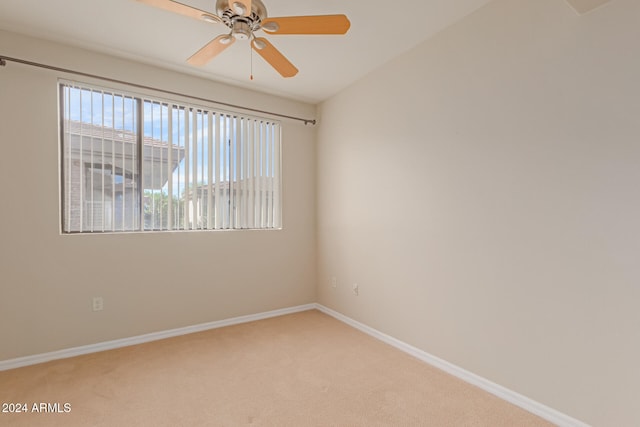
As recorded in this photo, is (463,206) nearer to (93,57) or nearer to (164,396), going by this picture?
(164,396)

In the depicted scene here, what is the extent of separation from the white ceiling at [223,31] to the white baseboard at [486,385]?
8.47ft

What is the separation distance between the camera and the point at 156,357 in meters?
2.57

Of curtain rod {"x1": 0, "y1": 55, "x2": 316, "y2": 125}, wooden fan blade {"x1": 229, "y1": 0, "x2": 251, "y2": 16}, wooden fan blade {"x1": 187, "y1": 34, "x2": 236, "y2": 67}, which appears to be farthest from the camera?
curtain rod {"x1": 0, "y1": 55, "x2": 316, "y2": 125}

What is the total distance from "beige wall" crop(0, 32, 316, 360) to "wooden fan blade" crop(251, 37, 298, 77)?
1518 millimetres

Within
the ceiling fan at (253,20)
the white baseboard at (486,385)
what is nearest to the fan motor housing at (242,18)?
the ceiling fan at (253,20)

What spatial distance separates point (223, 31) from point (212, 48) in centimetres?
70

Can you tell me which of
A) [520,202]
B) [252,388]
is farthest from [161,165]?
[520,202]

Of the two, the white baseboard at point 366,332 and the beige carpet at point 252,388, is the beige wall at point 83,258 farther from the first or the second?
the beige carpet at point 252,388

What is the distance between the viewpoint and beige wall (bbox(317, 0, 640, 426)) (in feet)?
5.15

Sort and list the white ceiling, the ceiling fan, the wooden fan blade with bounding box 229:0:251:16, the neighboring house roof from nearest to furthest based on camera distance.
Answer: the wooden fan blade with bounding box 229:0:251:16 < the ceiling fan < the white ceiling < the neighboring house roof

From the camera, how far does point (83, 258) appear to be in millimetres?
2641

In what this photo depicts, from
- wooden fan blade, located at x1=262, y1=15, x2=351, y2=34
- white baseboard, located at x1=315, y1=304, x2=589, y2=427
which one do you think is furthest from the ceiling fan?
white baseboard, located at x1=315, y1=304, x2=589, y2=427

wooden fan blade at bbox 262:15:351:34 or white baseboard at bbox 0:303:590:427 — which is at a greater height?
wooden fan blade at bbox 262:15:351:34

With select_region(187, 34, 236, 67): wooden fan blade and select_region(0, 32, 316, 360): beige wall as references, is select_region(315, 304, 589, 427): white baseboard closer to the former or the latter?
select_region(0, 32, 316, 360): beige wall
